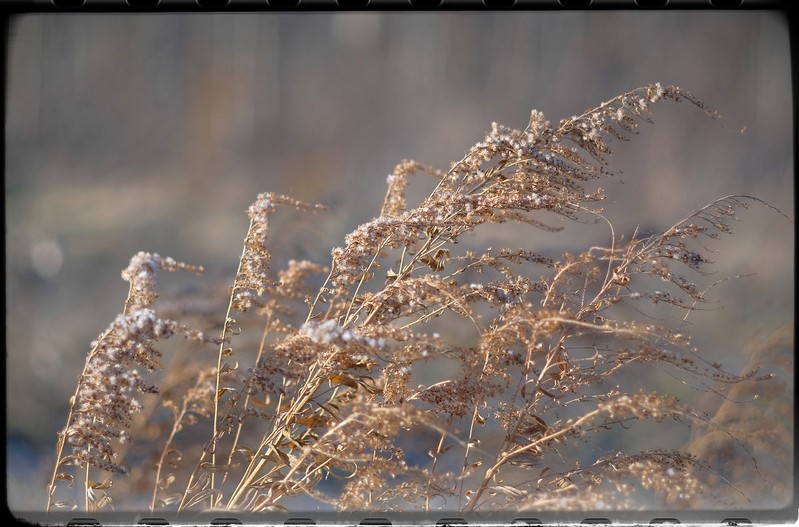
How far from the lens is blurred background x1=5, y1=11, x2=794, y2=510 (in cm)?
A: 150

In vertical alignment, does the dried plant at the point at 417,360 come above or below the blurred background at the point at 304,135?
below

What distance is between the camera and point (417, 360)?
1.24m

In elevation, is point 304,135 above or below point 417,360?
above

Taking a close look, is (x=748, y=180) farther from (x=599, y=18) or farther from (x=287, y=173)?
(x=287, y=173)

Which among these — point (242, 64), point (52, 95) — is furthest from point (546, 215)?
point (52, 95)

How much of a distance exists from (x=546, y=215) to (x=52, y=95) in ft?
4.04

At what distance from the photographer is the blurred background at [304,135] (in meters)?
1.50

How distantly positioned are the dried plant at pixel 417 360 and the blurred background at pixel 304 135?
0.38 ft

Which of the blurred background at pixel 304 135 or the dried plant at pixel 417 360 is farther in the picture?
the blurred background at pixel 304 135

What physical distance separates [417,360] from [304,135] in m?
0.64

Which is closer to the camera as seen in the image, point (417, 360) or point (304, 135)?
point (417, 360)

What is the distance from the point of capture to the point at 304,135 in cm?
153

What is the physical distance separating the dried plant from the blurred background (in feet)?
0.38

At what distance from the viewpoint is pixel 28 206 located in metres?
1.52
